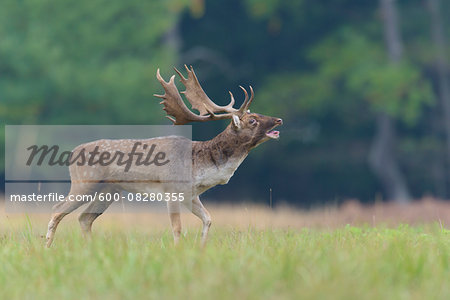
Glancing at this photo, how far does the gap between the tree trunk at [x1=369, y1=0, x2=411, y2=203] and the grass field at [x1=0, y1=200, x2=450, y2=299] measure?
63.3ft

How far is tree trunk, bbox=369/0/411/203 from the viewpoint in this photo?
27.2 m

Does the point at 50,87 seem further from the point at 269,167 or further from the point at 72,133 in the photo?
the point at 269,167

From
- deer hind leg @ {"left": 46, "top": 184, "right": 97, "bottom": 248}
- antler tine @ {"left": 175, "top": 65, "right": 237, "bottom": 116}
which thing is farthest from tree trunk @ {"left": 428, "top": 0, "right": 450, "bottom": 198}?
deer hind leg @ {"left": 46, "top": 184, "right": 97, "bottom": 248}

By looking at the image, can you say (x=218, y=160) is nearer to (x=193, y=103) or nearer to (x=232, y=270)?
(x=193, y=103)

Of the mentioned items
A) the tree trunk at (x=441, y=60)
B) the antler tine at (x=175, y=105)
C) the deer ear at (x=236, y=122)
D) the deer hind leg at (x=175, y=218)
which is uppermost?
the tree trunk at (x=441, y=60)

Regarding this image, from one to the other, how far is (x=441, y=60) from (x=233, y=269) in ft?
75.4

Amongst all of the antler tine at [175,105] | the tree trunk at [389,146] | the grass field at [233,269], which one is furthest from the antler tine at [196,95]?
the tree trunk at [389,146]

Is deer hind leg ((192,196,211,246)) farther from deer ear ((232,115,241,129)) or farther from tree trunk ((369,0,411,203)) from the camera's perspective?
tree trunk ((369,0,411,203))

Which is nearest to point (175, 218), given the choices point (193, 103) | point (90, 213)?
point (90, 213)

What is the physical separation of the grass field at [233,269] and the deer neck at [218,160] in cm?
66

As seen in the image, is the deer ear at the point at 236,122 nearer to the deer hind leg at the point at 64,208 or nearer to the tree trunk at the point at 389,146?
the deer hind leg at the point at 64,208

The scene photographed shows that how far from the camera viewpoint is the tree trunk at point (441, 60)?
27.3 metres

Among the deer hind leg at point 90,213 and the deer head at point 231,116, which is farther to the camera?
the deer hind leg at point 90,213

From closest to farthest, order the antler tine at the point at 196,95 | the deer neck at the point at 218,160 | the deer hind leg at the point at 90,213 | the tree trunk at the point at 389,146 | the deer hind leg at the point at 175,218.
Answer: the deer hind leg at the point at 175,218
the deer neck at the point at 218,160
the deer hind leg at the point at 90,213
the antler tine at the point at 196,95
the tree trunk at the point at 389,146
